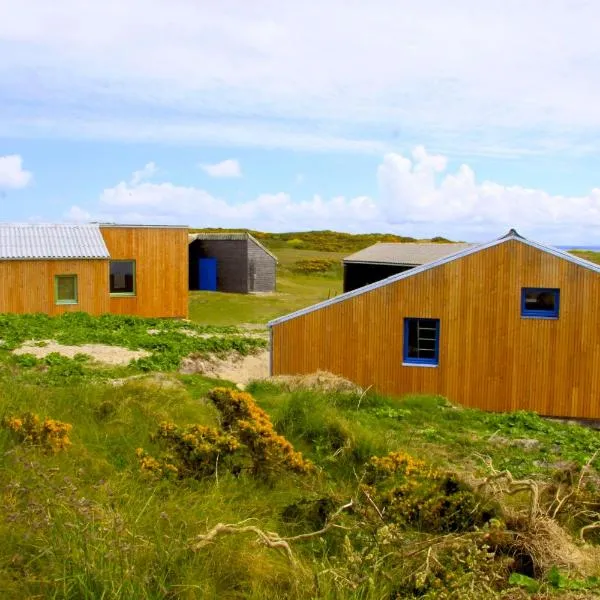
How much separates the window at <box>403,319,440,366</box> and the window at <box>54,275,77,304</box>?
1547cm

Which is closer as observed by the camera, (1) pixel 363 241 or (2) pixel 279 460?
(2) pixel 279 460

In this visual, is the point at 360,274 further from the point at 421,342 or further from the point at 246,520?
the point at 246,520

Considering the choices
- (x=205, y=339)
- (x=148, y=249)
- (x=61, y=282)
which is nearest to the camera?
(x=205, y=339)

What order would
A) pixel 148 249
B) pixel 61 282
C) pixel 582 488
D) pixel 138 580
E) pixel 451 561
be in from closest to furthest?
pixel 138 580, pixel 451 561, pixel 582 488, pixel 61 282, pixel 148 249

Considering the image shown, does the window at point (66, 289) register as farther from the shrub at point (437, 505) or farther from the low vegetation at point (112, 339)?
the shrub at point (437, 505)

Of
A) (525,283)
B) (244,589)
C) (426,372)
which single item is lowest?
(426,372)

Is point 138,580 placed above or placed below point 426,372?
above

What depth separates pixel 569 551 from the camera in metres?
5.60

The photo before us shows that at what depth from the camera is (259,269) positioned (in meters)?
44.0

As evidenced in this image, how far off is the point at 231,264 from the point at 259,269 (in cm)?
177

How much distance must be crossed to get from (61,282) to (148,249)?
430 cm

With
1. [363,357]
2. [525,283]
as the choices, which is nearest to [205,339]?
[363,357]

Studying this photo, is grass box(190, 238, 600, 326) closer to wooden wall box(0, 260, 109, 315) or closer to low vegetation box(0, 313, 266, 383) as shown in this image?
wooden wall box(0, 260, 109, 315)

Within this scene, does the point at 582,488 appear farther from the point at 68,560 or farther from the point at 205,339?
the point at 205,339
